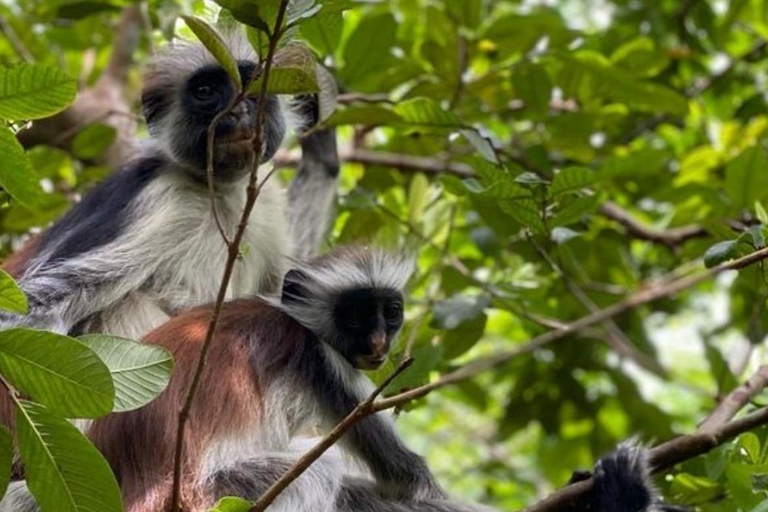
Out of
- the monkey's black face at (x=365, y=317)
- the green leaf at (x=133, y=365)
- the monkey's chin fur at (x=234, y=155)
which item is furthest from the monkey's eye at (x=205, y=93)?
the green leaf at (x=133, y=365)

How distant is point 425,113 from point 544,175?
1283 mm

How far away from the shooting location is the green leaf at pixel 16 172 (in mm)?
3232

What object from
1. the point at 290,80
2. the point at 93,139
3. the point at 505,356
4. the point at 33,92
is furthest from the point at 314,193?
the point at 505,356

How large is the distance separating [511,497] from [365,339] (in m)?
5.80

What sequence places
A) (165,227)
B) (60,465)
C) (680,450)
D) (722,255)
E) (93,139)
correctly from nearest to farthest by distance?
(60,465)
(722,255)
(680,450)
(165,227)
(93,139)

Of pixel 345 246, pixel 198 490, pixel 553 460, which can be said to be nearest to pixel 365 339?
pixel 345 246

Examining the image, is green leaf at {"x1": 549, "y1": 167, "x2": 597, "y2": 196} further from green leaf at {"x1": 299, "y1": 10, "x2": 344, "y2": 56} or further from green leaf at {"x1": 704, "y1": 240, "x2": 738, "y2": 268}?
green leaf at {"x1": 299, "y1": 10, "x2": 344, "y2": 56}

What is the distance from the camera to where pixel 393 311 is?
4.88 metres

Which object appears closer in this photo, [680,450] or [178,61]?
[680,450]

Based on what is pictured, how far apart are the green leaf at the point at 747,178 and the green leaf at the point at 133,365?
9.23 ft

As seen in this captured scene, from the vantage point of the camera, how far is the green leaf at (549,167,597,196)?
173 inches

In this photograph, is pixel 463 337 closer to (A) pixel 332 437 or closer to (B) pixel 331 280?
(B) pixel 331 280

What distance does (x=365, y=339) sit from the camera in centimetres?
471

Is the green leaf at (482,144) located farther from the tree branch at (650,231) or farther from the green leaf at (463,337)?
the tree branch at (650,231)
